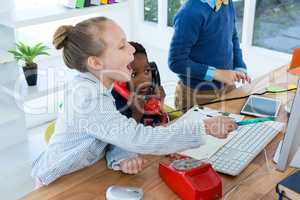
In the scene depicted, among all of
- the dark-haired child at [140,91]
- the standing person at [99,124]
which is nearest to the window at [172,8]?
the dark-haired child at [140,91]

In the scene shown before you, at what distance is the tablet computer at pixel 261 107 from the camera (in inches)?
59.6

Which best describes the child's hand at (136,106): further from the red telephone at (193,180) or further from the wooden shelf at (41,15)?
the wooden shelf at (41,15)

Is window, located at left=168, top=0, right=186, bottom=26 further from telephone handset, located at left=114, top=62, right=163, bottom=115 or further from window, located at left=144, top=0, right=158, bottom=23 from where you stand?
telephone handset, located at left=114, top=62, right=163, bottom=115

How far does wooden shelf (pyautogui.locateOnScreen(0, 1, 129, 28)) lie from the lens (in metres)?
2.22

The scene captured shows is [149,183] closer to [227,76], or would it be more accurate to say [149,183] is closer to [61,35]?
[61,35]

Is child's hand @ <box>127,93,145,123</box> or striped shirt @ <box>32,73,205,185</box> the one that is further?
child's hand @ <box>127,93,145,123</box>

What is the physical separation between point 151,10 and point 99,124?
235 cm

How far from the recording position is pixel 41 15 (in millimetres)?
2363

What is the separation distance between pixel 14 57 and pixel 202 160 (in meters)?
1.47

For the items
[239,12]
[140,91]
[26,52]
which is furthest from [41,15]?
[239,12]

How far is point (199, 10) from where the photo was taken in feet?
5.61

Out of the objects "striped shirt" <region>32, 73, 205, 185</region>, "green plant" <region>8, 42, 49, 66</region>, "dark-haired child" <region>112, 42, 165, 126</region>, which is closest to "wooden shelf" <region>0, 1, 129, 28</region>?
"green plant" <region>8, 42, 49, 66</region>

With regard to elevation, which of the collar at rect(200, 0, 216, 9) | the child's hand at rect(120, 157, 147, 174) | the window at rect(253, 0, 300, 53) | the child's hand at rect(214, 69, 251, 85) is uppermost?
the collar at rect(200, 0, 216, 9)

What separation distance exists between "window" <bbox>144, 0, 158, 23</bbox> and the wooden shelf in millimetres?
678
